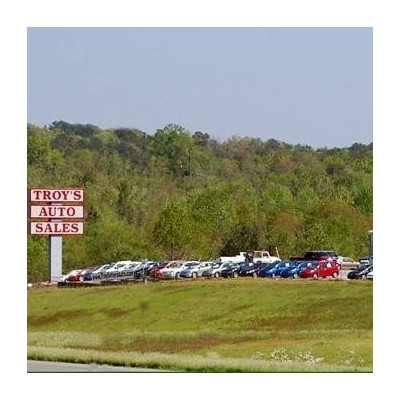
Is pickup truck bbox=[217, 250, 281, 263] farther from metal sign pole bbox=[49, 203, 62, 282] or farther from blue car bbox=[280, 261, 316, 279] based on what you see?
metal sign pole bbox=[49, 203, 62, 282]

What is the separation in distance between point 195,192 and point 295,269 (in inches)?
80.4

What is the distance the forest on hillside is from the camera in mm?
33594

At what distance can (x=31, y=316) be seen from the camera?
109 feet

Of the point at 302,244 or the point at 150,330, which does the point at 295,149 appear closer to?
the point at 302,244

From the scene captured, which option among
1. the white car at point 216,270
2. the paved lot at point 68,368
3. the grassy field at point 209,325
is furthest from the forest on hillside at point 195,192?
the paved lot at point 68,368

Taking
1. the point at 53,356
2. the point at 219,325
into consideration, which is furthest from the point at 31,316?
the point at 219,325

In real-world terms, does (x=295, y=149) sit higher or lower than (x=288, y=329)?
higher

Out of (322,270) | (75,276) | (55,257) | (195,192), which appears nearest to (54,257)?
(55,257)

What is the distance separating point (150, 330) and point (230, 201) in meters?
2.58

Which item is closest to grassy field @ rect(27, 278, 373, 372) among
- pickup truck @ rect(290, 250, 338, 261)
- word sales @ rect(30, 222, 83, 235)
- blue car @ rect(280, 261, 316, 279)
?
blue car @ rect(280, 261, 316, 279)

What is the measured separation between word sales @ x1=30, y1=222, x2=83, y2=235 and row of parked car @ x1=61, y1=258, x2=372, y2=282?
25.1 inches

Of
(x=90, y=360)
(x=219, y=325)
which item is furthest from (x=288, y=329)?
(x=90, y=360)

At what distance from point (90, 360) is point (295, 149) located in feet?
15.5

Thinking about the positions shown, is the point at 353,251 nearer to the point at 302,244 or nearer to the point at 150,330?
the point at 302,244
